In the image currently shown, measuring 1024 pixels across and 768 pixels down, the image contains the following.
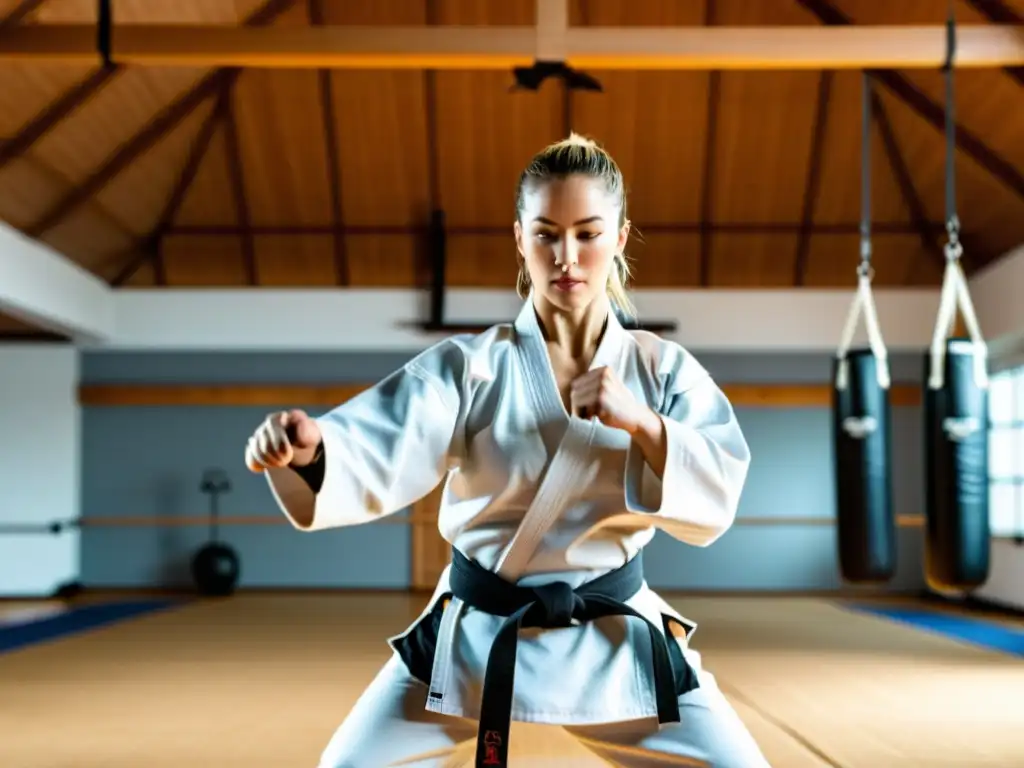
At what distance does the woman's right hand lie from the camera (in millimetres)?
1302

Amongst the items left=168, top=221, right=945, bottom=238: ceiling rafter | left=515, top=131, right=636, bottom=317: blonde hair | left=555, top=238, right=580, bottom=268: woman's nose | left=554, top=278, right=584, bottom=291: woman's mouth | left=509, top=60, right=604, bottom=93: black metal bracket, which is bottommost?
left=554, top=278, right=584, bottom=291: woman's mouth

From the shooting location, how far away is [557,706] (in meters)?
1.52

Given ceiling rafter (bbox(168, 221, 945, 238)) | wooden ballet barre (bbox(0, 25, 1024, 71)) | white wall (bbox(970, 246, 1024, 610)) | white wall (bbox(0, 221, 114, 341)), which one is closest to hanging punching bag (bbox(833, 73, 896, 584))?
wooden ballet barre (bbox(0, 25, 1024, 71))

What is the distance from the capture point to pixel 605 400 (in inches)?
53.6

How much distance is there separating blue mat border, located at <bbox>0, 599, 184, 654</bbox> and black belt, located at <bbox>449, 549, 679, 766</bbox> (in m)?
5.59

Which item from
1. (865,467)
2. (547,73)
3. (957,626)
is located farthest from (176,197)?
(957,626)

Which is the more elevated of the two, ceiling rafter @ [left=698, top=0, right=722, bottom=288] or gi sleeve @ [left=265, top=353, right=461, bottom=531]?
ceiling rafter @ [left=698, top=0, right=722, bottom=288]

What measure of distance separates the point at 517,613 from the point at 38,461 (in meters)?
9.57

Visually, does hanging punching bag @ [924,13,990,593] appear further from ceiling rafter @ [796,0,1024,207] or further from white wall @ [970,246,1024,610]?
white wall @ [970,246,1024,610]

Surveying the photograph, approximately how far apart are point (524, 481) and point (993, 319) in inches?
330

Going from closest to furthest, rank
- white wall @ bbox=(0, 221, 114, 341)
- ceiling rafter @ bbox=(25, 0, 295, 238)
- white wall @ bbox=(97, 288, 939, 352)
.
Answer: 1. white wall @ bbox=(0, 221, 114, 341)
2. ceiling rafter @ bbox=(25, 0, 295, 238)
3. white wall @ bbox=(97, 288, 939, 352)

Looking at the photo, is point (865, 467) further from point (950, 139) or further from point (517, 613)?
point (517, 613)

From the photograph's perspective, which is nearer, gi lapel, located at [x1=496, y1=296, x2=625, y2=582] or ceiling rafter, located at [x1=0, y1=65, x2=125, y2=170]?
gi lapel, located at [x1=496, y1=296, x2=625, y2=582]

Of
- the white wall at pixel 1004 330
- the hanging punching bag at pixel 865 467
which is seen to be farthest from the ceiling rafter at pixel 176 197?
the white wall at pixel 1004 330
